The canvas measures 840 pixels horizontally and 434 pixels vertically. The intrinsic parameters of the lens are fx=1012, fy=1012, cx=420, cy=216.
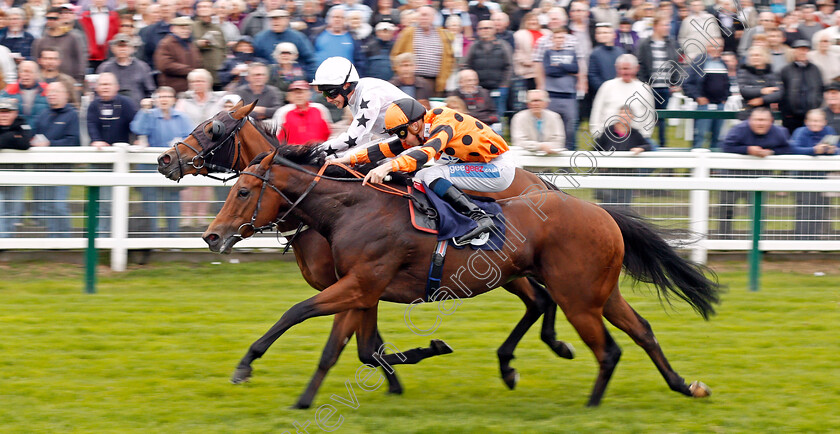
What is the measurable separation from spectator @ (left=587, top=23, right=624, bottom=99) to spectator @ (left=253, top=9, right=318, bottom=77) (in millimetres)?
2713

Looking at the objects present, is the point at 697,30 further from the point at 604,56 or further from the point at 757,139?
A: the point at 757,139

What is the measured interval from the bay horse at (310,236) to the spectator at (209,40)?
327 centimetres

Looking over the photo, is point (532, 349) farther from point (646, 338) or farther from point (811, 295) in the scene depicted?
point (811, 295)

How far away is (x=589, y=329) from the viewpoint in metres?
5.34

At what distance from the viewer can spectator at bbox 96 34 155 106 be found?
902cm

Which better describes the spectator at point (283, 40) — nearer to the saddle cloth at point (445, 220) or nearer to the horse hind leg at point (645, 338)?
the saddle cloth at point (445, 220)

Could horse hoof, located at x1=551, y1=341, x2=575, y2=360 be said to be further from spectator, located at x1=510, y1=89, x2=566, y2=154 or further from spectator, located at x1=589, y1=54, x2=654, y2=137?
spectator, located at x1=589, y1=54, x2=654, y2=137

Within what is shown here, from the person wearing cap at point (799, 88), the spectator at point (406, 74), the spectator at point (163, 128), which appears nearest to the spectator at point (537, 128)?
the spectator at point (406, 74)

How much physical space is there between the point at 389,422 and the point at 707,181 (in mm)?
4116

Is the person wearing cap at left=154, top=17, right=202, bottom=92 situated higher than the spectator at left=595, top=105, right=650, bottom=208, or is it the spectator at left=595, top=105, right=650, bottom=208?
the person wearing cap at left=154, top=17, right=202, bottom=92

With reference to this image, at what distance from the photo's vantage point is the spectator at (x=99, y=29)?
991cm

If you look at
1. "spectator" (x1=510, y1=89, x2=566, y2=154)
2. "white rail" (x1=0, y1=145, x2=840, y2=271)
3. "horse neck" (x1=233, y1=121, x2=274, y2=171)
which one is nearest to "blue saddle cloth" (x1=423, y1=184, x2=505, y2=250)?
"horse neck" (x1=233, y1=121, x2=274, y2=171)

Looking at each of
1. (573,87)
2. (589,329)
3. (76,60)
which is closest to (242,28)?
(76,60)

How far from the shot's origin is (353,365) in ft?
20.3
